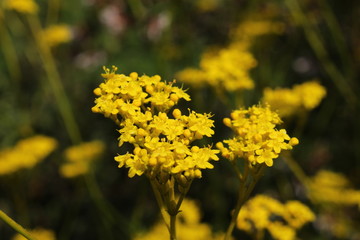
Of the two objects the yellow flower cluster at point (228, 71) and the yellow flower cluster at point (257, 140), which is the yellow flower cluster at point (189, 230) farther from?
the yellow flower cluster at point (257, 140)

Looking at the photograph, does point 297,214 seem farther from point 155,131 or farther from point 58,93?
point 58,93

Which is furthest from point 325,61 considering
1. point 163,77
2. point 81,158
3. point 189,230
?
point 81,158

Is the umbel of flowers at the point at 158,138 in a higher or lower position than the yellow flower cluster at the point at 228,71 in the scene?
lower

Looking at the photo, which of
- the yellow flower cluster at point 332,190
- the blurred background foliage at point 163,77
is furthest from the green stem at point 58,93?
the yellow flower cluster at point 332,190

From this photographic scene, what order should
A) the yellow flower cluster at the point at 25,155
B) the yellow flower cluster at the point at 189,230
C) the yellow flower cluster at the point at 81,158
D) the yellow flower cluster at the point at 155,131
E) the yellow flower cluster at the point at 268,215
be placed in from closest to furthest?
the yellow flower cluster at the point at 155,131
the yellow flower cluster at the point at 268,215
the yellow flower cluster at the point at 189,230
the yellow flower cluster at the point at 25,155
the yellow flower cluster at the point at 81,158

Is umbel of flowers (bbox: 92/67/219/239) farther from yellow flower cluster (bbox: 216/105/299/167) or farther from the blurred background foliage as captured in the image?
the blurred background foliage

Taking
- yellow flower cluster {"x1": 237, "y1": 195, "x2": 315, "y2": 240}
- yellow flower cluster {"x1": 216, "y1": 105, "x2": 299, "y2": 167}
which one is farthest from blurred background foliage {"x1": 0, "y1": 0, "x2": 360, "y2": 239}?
yellow flower cluster {"x1": 216, "y1": 105, "x2": 299, "y2": 167}
